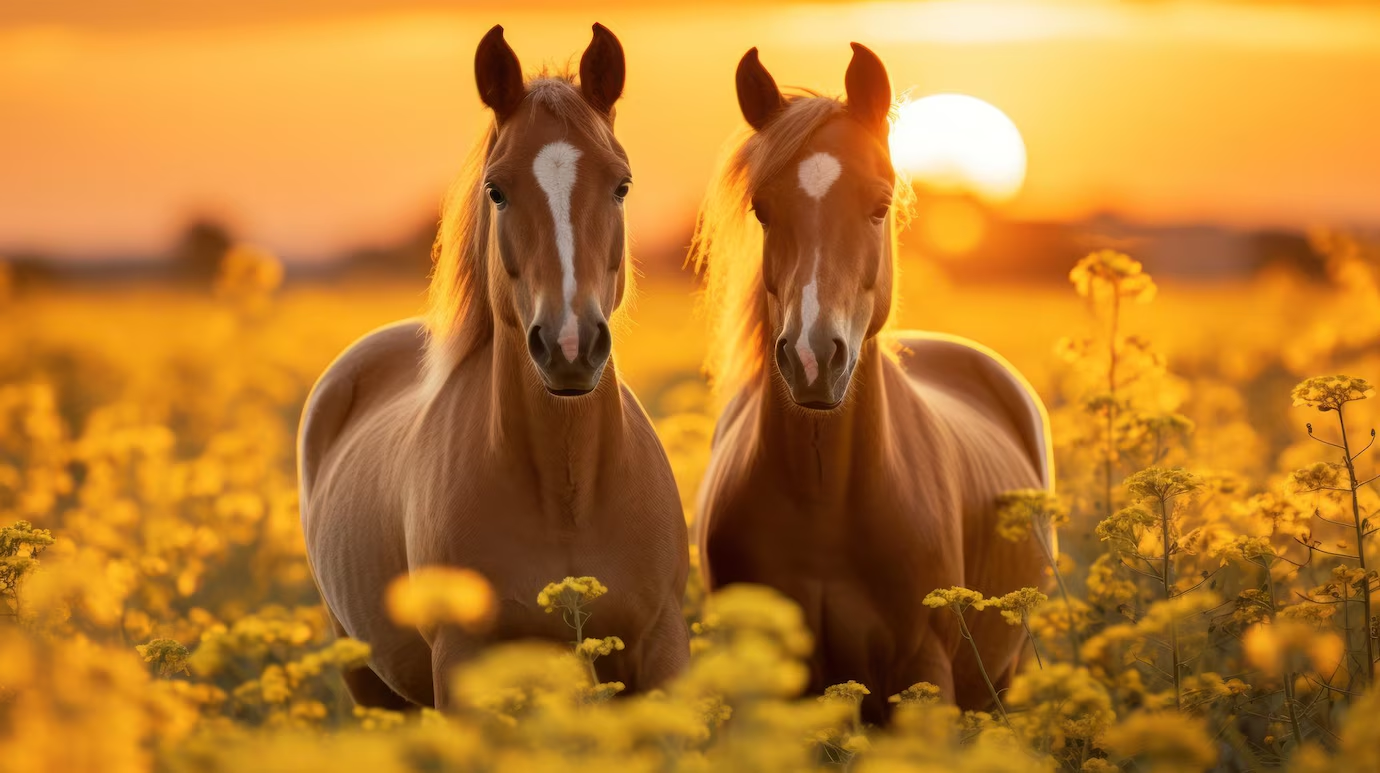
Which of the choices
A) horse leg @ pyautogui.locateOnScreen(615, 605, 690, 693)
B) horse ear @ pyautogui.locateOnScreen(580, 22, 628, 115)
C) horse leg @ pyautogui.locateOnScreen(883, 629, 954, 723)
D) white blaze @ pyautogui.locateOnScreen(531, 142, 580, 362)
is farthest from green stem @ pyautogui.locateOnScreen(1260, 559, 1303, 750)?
horse ear @ pyautogui.locateOnScreen(580, 22, 628, 115)

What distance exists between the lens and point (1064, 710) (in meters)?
2.95

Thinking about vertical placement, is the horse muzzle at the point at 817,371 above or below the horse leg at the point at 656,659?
above

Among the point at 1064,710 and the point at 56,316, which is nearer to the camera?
the point at 1064,710

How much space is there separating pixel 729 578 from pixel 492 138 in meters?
1.79

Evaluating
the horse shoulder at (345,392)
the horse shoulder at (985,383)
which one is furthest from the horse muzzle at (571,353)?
the horse shoulder at (985,383)

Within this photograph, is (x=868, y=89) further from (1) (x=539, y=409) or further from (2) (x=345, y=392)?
(2) (x=345, y=392)

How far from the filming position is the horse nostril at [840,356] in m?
3.92

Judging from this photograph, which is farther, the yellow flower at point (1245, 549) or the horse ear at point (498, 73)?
the horse ear at point (498, 73)

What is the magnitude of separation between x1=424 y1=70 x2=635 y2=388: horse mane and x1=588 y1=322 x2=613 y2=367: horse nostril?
52cm

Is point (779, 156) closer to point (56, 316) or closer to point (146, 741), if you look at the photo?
point (146, 741)

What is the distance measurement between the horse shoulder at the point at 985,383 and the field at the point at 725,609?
25cm

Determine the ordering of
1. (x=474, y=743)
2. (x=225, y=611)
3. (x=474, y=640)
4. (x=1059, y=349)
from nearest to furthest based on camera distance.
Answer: (x=474, y=743), (x=474, y=640), (x=1059, y=349), (x=225, y=611)

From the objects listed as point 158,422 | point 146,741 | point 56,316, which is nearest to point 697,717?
point 146,741

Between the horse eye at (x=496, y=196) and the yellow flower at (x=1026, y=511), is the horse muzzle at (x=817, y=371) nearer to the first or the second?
the yellow flower at (x=1026, y=511)
